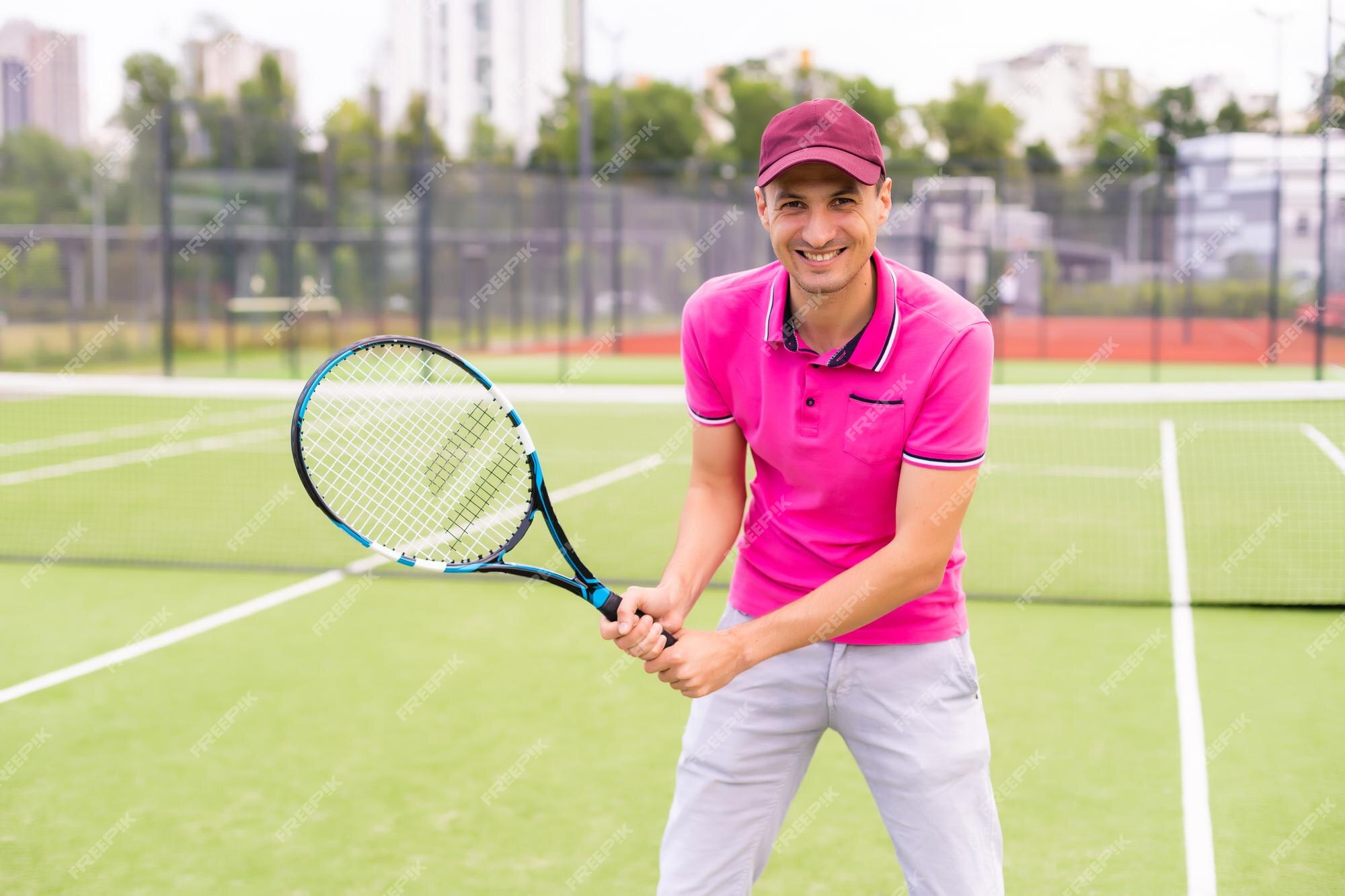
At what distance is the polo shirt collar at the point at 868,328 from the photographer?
2.70 meters

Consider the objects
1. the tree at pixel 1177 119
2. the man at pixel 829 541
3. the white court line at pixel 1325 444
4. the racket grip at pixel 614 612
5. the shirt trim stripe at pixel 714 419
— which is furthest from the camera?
the tree at pixel 1177 119

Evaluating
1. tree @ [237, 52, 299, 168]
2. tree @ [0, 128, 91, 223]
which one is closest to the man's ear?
tree @ [237, 52, 299, 168]

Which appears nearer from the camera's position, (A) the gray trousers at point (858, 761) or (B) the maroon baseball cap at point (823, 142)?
(B) the maroon baseball cap at point (823, 142)

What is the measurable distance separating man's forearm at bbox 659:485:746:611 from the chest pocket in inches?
15.5

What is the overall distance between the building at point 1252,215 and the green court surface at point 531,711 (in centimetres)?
1443

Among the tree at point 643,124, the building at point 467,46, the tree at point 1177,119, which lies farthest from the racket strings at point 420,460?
the building at point 467,46

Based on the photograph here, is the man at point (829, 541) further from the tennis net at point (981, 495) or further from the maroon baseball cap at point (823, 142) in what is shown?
the tennis net at point (981, 495)

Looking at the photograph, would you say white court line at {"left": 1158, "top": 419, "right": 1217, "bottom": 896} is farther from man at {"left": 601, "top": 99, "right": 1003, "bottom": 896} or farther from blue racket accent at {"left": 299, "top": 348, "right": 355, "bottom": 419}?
blue racket accent at {"left": 299, "top": 348, "right": 355, "bottom": 419}

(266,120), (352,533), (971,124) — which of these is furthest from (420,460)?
(971,124)

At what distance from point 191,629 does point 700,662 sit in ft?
15.4

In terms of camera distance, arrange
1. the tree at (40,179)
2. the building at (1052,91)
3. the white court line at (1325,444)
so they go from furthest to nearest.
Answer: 1. the building at (1052,91)
2. the tree at (40,179)
3. the white court line at (1325,444)

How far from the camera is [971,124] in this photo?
5688cm

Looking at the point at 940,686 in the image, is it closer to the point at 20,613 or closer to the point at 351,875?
the point at 351,875

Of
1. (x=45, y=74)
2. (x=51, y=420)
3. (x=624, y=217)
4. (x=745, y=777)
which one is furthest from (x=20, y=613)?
(x=45, y=74)
